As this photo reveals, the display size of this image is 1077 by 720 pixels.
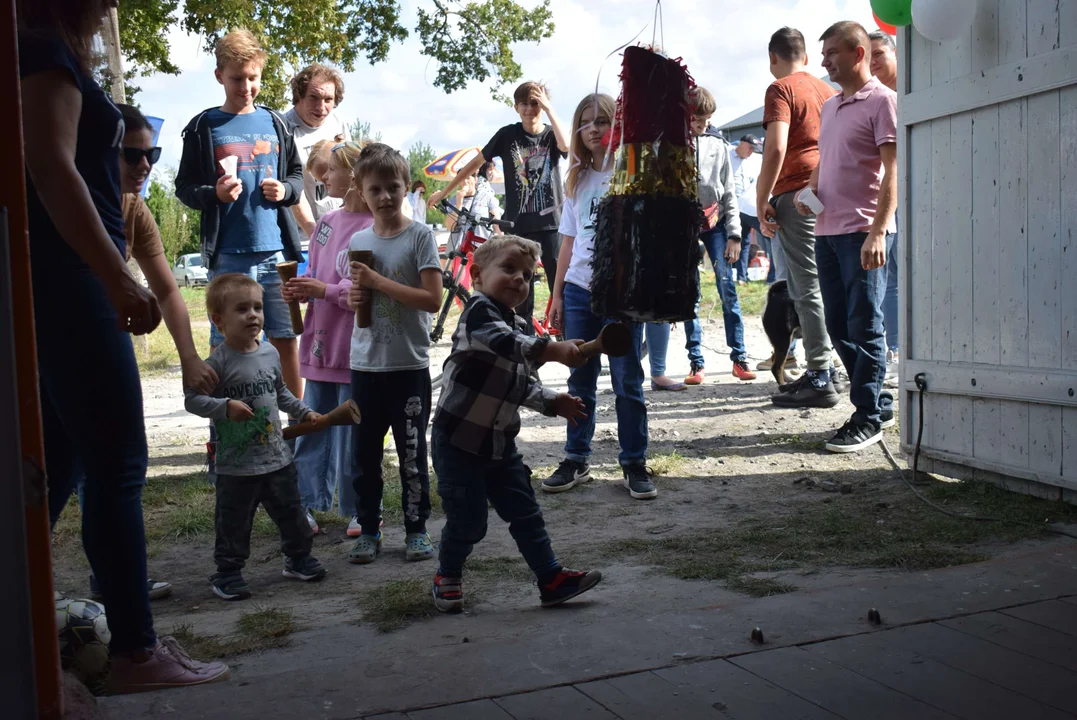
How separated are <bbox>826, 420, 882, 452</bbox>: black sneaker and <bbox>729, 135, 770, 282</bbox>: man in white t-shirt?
3716mm

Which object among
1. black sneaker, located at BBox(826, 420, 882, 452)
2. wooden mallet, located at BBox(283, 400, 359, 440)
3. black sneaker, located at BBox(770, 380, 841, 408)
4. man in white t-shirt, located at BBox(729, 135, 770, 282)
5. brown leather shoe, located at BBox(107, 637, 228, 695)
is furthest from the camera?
man in white t-shirt, located at BBox(729, 135, 770, 282)

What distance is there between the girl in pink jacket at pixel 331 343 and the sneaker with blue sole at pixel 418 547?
372 millimetres

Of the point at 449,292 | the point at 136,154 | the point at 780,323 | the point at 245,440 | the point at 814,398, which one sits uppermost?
the point at 136,154

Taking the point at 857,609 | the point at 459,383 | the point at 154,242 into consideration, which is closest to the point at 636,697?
the point at 857,609

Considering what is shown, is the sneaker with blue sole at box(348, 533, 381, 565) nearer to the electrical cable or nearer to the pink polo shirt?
the electrical cable

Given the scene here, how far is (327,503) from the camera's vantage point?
4891 mm

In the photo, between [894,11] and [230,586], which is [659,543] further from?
[894,11]

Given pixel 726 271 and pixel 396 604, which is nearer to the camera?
pixel 396 604

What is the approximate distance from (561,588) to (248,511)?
1.21m

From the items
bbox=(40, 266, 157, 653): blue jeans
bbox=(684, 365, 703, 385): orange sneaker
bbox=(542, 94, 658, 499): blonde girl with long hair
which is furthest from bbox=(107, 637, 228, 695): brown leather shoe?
bbox=(684, 365, 703, 385): orange sneaker

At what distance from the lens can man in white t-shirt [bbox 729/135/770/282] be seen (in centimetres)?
993

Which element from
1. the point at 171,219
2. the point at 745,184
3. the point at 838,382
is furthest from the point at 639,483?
the point at 171,219

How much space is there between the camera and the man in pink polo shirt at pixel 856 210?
552 cm

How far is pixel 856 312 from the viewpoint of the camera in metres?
5.60
